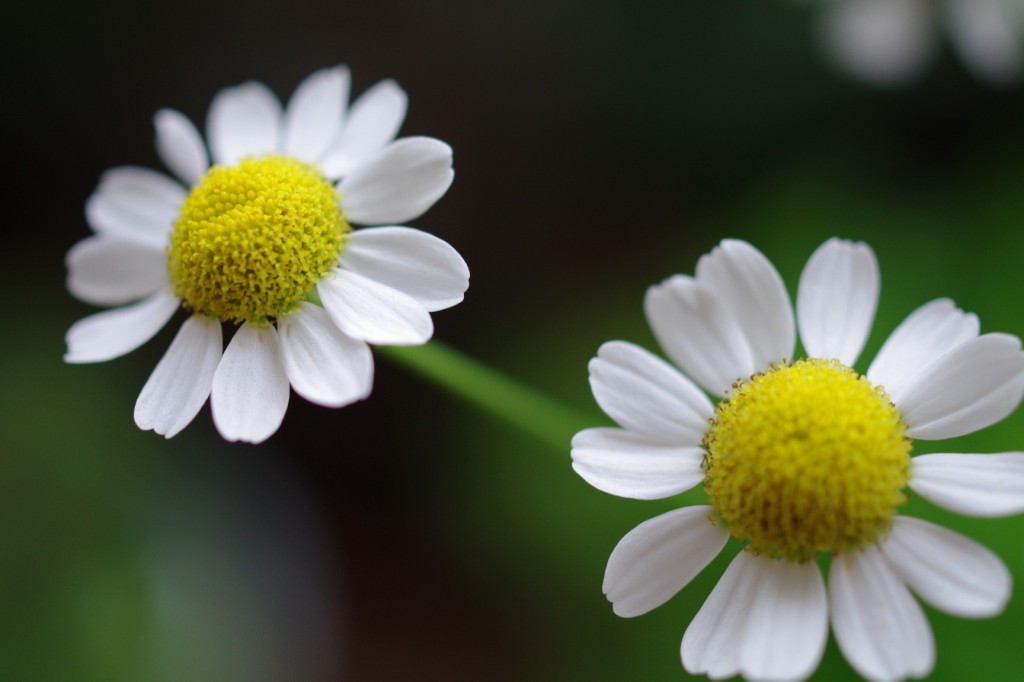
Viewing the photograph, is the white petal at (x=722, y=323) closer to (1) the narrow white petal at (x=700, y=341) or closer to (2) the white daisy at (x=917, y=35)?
(1) the narrow white petal at (x=700, y=341)

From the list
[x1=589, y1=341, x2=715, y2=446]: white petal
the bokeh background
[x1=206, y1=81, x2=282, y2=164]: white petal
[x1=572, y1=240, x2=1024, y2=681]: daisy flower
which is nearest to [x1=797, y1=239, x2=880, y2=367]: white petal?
[x1=572, y1=240, x2=1024, y2=681]: daisy flower

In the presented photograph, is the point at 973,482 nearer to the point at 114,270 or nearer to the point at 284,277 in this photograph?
the point at 284,277

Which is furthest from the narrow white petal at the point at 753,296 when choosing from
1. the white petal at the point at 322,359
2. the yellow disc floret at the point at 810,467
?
the white petal at the point at 322,359

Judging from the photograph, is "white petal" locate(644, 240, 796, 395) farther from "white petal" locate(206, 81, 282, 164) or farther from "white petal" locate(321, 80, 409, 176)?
"white petal" locate(206, 81, 282, 164)

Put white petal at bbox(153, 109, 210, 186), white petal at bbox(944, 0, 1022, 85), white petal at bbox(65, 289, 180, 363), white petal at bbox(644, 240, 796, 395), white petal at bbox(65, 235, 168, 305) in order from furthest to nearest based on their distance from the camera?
white petal at bbox(944, 0, 1022, 85)
white petal at bbox(153, 109, 210, 186)
white petal at bbox(65, 235, 168, 305)
white petal at bbox(65, 289, 180, 363)
white petal at bbox(644, 240, 796, 395)

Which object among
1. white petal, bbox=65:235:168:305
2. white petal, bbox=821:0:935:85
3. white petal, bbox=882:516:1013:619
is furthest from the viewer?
white petal, bbox=821:0:935:85

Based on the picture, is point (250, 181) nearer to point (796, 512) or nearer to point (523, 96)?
point (796, 512)
